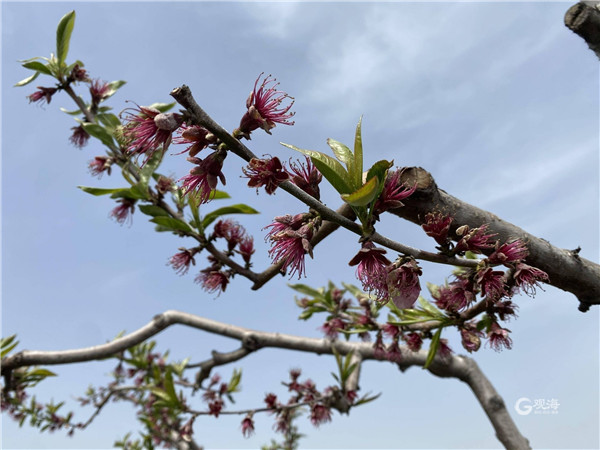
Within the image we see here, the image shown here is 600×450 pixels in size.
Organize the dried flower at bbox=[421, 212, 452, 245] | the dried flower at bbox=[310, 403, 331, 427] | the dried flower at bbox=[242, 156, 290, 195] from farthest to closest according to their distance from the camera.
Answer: the dried flower at bbox=[310, 403, 331, 427] < the dried flower at bbox=[421, 212, 452, 245] < the dried flower at bbox=[242, 156, 290, 195]

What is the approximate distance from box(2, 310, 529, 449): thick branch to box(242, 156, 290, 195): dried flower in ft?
8.30

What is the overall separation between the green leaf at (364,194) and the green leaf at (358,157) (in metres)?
0.15

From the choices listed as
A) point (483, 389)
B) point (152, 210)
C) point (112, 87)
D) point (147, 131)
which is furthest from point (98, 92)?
point (483, 389)

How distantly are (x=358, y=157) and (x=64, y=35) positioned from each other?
288cm

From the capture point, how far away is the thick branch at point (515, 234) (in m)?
1.56

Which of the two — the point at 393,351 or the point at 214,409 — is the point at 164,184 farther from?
the point at 214,409

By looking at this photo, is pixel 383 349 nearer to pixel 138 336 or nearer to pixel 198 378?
pixel 138 336

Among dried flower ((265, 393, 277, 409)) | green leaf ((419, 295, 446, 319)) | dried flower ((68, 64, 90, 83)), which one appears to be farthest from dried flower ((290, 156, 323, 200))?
dried flower ((265, 393, 277, 409))

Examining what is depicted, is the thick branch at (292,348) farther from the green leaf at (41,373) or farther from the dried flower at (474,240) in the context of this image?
the dried flower at (474,240)

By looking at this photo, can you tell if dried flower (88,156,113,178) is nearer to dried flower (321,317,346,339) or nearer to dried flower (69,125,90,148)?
dried flower (69,125,90,148)

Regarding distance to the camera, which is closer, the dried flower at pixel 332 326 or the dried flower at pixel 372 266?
the dried flower at pixel 372 266

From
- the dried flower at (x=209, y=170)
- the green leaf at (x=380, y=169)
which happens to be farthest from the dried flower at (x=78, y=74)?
the green leaf at (x=380, y=169)

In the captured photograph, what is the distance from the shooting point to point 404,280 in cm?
143

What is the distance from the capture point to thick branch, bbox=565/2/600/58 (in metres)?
2.18
